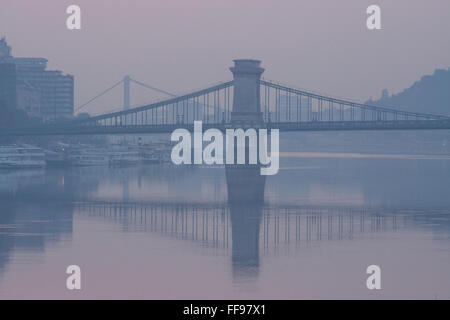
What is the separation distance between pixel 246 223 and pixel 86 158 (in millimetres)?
73752

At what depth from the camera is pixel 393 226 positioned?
1631 inches

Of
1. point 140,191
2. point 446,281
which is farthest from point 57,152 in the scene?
point 446,281

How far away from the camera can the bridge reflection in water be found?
1351 inches

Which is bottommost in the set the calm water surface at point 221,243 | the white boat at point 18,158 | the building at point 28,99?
the calm water surface at point 221,243

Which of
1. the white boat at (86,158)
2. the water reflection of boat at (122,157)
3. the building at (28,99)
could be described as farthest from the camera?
the building at (28,99)

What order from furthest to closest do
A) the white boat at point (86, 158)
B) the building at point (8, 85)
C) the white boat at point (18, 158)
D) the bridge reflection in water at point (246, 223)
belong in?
the building at point (8, 85)
the white boat at point (86, 158)
the white boat at point (18, 158)
the bridge reflection in water at point (246, 223)

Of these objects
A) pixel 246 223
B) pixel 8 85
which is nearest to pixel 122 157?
pixel 8 85

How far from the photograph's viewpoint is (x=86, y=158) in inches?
4469

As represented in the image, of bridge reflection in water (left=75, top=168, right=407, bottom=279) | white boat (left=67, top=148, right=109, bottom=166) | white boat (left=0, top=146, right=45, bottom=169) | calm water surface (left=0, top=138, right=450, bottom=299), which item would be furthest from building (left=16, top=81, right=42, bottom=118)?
bridge reflection in water (left=75, top=168, right=407, bottom=279)

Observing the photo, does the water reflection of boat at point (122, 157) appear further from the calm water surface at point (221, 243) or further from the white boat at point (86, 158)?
the calm water surface at point (221, 243)

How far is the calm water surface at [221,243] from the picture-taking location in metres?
25.8

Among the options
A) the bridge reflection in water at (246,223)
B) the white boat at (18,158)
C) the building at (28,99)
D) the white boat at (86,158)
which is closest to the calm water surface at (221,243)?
the bridge reflection in water at (246,223)

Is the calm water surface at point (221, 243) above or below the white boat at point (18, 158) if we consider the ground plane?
below

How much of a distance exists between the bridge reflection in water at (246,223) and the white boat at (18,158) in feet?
146
